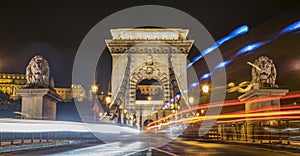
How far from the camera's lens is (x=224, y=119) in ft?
78.1

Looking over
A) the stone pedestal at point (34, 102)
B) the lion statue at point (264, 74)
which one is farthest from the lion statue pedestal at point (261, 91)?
the stone pedestal at point (34, 102)

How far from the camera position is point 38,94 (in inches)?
682

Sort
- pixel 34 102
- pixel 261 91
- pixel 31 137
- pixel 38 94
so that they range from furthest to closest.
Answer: pixel 261 91 → pixel 38 94 → pixel 34 102 → pixel 31 137

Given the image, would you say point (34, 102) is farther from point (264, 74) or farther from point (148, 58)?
point (148, 58)

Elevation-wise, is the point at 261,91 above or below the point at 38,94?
above

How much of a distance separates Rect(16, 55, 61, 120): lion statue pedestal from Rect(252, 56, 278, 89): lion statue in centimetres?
1089

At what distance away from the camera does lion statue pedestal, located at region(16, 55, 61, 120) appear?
56.2 feet

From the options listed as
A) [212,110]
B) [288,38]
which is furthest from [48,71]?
[288,38]

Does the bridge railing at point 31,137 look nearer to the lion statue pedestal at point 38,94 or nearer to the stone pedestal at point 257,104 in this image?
the lion statue pedestal at point 38,94

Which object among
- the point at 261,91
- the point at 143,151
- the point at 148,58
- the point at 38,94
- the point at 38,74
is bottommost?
the point at 143,151

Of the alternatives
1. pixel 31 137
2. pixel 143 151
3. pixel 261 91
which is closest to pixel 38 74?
pixel 31 137

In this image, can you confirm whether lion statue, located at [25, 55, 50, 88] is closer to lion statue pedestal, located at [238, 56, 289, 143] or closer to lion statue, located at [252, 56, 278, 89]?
lion statue pedestal, located at [238, 56, 289, 143]

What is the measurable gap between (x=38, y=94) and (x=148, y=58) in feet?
249

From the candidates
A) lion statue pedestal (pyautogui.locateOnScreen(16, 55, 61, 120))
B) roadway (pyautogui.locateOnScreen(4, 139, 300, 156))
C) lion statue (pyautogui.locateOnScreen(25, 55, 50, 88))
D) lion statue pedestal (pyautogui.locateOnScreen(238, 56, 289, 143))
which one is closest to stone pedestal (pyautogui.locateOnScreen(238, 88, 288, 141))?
lion statue pedestal (pyautogui.locateOnScreen(238, 56, 289, 143))
